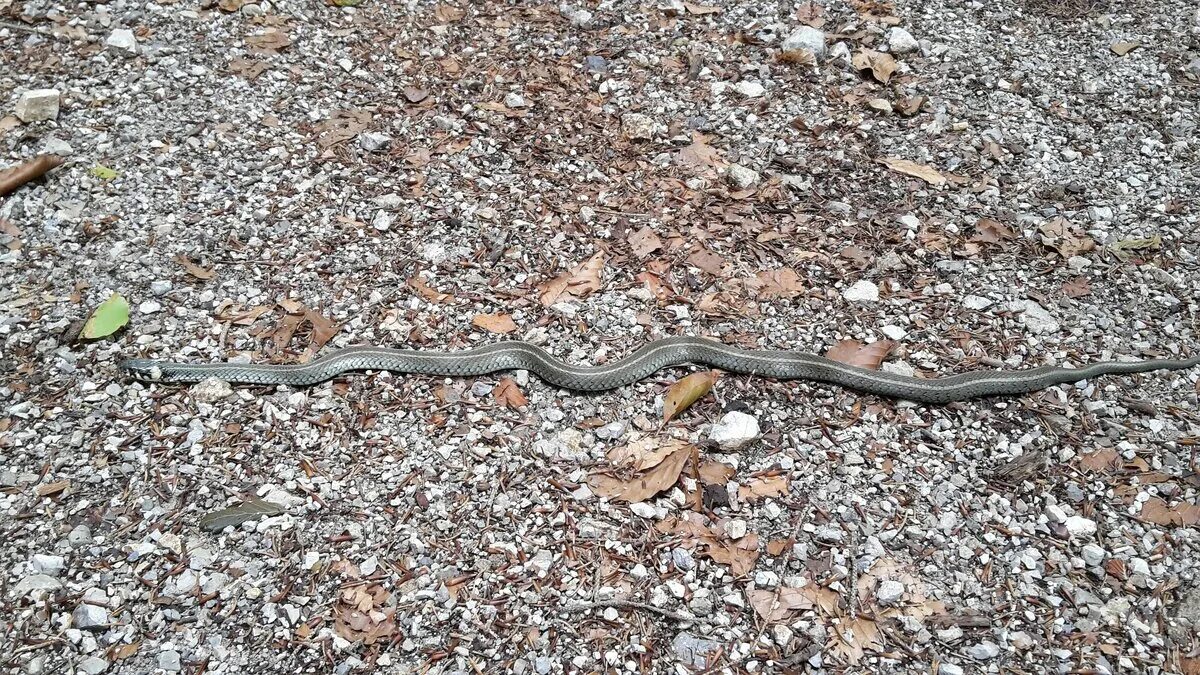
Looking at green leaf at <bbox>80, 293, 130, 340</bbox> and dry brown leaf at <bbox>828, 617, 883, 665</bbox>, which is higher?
dry brown leaf at <bbox>828, 617, 883, 665</bbox>

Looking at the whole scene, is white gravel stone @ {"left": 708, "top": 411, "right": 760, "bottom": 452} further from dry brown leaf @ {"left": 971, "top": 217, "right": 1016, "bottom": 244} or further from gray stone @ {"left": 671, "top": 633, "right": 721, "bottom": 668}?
dry brown leaf @ {"left": 971, "top": 217, "right": 1016, "bottom": 244}

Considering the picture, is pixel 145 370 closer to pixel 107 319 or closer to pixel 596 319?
pixel 107 319

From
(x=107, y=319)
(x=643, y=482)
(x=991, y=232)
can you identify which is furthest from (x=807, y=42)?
(x=107, y=319)

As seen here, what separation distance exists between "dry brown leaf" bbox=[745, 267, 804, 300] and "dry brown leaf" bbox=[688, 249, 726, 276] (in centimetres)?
26

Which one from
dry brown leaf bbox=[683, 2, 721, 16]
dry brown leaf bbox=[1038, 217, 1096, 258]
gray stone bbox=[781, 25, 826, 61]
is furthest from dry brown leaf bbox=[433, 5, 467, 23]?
dry brown leaf bbox=[1038, 217, 1096, 258]

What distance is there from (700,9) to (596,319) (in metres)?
4.32

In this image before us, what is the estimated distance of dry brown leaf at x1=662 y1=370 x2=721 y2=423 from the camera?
18.5 ft

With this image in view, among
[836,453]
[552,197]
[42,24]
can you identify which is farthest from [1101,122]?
[42,24]

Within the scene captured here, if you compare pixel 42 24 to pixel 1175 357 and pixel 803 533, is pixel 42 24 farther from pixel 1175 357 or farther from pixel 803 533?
pixel 1175 357

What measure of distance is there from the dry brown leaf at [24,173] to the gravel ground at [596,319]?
85 mm

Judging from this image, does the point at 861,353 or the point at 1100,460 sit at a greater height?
the point at 1100,460

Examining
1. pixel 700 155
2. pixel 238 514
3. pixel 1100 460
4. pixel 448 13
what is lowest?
pixel 238 514

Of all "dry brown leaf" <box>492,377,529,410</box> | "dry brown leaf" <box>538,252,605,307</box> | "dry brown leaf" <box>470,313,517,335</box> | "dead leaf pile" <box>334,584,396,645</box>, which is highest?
"dry brown leaf" <box>538,252,605,307</box>

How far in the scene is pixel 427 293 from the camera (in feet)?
21.7
